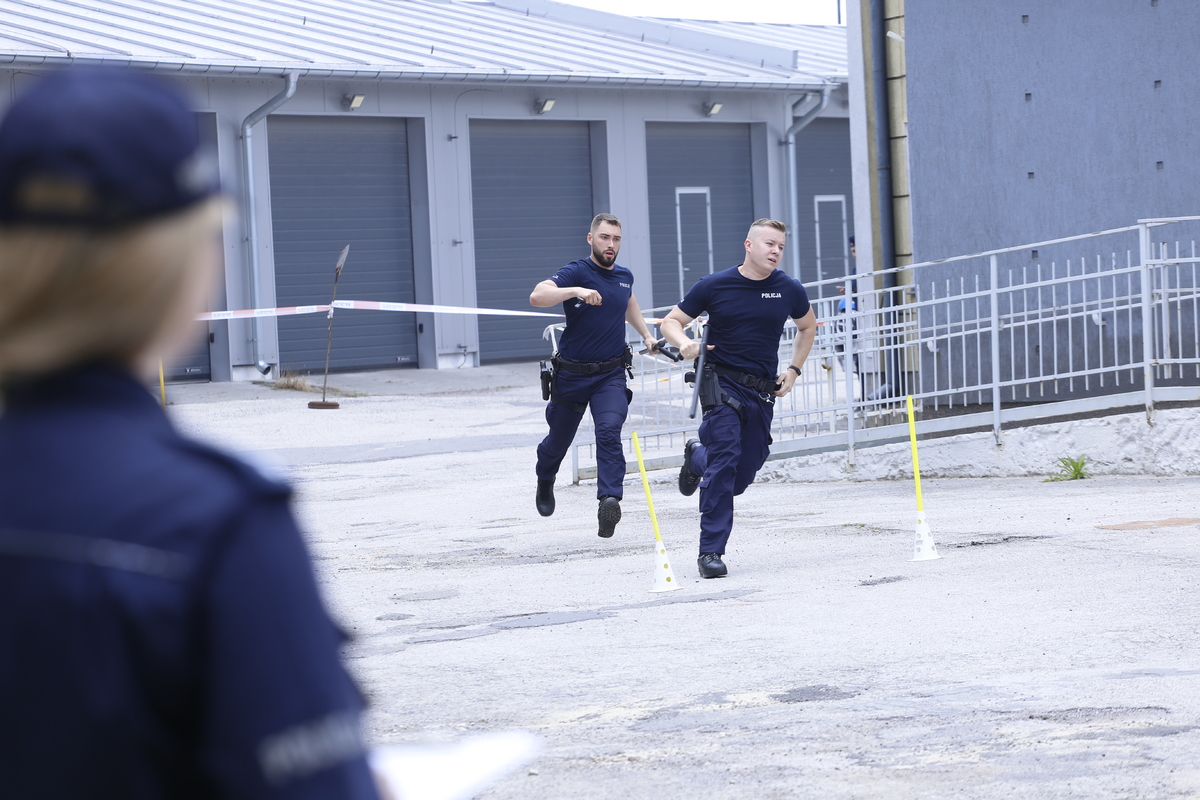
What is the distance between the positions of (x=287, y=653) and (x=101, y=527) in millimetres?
183

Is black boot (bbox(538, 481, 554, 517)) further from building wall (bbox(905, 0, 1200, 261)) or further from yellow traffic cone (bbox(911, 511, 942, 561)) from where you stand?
building wall (bbox(905, 0, 1200, 261))

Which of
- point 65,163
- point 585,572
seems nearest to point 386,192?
point 585,572

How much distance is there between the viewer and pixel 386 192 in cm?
2634

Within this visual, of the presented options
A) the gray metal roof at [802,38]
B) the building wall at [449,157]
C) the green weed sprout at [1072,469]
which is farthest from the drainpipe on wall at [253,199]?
the green weed sprout at [1072,469]

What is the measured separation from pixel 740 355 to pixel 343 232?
58.9 ft

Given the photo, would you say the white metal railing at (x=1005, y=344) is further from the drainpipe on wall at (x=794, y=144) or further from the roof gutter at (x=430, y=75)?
the drainpipe on wall at (x=794, y=144)

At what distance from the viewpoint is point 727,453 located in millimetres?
8727

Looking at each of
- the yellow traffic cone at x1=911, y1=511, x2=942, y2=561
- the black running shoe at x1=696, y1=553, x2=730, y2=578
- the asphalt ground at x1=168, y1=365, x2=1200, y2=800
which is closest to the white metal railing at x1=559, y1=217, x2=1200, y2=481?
the asphalt ground at x1=168, y1=365, x2=1200, y2=800

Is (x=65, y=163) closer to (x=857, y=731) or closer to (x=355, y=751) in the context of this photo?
(x=355, y=751)

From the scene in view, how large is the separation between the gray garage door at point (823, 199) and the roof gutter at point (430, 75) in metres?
1.80

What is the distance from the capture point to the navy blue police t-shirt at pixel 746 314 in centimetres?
891

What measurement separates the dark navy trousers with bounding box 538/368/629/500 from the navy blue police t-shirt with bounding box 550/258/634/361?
6.2 inches

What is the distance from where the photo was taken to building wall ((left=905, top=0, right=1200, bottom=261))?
1323 centimetres

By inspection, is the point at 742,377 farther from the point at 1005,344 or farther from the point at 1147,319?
the point at 1005,344
